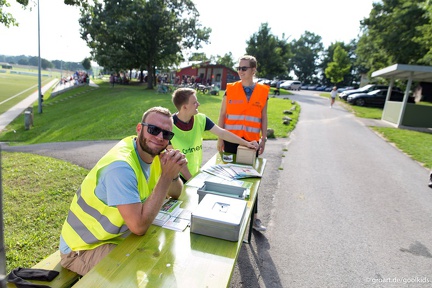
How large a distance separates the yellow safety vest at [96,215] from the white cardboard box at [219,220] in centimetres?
50

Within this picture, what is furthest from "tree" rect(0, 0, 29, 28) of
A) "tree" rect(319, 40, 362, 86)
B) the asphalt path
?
"tree" rect(319, 40, 362, 86)

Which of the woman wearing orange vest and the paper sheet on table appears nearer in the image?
the paper sheet on table

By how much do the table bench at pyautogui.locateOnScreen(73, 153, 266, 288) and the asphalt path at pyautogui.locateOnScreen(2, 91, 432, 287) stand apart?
132cm

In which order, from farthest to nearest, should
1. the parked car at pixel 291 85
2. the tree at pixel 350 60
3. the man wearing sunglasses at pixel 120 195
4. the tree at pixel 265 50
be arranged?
the tree at pixel 350 60 < the parked car at pixel 291 85 < the tree at pixel 265 50 < the man wearing sunglasses at pixel 120 195

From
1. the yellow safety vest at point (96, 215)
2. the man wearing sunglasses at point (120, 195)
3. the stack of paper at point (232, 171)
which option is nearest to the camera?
the man wearing sunglasses at point (120, 195)

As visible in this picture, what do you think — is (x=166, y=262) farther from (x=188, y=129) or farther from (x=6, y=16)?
(x=6, y=16)

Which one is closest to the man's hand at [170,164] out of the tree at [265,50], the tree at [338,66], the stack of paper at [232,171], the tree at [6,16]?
→ the stack of paper at [232,171]

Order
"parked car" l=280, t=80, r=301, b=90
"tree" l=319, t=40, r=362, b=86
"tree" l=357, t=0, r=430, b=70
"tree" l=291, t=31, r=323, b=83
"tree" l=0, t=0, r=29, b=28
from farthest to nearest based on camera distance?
"tree" l=291, t=31, r=323, b=83 < "tree" l=319, t=40, r=362, b=86 < "parked car" l=280, t=80, r=301, b=90 < "tree" l=357, t=0, r=430, b=70 < "tree" l=0, t=0, r=29, b=28

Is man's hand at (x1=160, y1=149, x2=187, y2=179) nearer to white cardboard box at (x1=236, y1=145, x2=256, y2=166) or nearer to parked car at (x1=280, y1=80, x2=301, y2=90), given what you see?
white cardboard box at (x1=236, y1=145, x2=256, y2=166)

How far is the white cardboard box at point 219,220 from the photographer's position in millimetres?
1903

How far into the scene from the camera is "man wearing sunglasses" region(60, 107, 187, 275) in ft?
6.09

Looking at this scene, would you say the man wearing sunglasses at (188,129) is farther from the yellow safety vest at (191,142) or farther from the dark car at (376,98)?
the dark car at (376,98)

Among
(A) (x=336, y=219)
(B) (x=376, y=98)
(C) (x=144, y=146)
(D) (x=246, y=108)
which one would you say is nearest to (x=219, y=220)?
(C) (x=144, y=146)

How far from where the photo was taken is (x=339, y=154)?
339 inches
